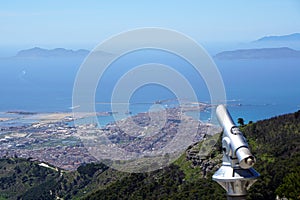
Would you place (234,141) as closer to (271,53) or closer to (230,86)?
(230,86)

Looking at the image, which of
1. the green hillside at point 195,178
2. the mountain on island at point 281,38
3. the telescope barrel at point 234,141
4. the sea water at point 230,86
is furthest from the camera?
the mountain on island at point 281,38

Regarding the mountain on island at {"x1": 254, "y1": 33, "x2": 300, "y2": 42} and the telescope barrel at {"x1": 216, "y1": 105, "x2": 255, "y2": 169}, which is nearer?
the telescope barrel at {"x1": 216, "y1": 105, "x2": 255, "y2": 169}

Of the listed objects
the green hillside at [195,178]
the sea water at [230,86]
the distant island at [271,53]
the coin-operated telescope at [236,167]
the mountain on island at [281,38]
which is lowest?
the coin-operated telescope at [236,167]

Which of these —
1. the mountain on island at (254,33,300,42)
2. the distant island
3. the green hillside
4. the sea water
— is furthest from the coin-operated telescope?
the mountain on island at (254,33,300,42)

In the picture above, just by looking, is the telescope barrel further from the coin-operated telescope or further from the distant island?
the distant island

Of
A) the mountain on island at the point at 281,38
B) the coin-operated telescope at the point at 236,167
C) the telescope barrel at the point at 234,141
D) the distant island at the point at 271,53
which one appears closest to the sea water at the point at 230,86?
the distant island at the point at 271,53

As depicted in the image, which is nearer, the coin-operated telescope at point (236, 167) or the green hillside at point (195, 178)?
the coin-operated telescope at point (236, 167)

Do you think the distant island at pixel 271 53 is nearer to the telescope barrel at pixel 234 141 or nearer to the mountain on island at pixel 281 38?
the mountain on island at pixel 281 38
